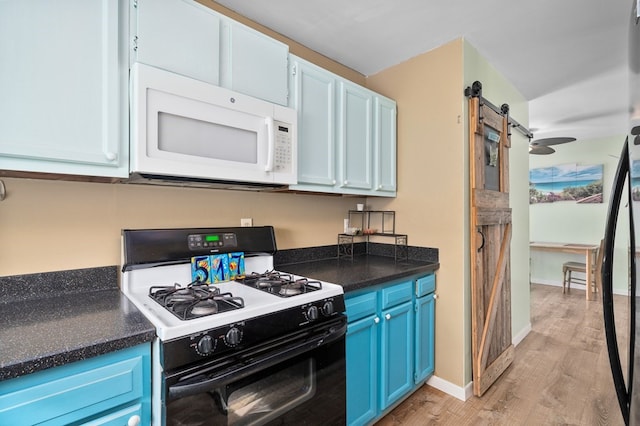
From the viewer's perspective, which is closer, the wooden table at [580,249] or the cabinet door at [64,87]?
the cabinet door at [64,87]

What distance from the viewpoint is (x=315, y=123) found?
2025 millimetres

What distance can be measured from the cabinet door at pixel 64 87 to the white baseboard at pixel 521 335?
11.7 feet

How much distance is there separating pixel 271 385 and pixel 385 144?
6.26 ft

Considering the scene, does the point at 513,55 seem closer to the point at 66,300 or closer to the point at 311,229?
the point at 311,229

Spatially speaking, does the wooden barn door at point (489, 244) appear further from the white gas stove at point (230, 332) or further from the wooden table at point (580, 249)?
the wooden table at point (580, 249)

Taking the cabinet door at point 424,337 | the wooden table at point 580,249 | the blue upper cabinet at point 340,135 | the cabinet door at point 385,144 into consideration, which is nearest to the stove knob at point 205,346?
the blue upper cabinet at point 340,135

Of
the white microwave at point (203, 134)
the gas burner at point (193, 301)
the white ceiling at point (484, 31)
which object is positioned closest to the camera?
the gas burner at point (193, 301)

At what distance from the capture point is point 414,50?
2416 mm

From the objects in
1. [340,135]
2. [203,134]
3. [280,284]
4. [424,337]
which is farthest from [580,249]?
[203,134]

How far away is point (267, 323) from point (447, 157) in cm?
177

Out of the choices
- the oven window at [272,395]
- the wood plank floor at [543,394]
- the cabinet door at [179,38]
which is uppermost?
the cabinet door at [179,38]

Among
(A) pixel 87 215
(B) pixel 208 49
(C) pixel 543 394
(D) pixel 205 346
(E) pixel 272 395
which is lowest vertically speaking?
(C) pixel 543 394

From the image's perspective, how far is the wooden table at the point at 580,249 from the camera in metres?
4.75

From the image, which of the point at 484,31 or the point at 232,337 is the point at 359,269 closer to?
the point at 232,337
